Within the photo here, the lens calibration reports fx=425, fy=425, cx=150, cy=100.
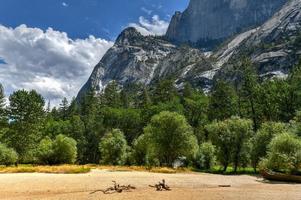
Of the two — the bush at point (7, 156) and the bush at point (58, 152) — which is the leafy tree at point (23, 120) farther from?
the bush at point (7, 156)

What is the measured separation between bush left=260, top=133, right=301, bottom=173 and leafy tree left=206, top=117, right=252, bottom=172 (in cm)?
1855

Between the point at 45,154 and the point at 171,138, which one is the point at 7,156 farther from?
the point at 171,138

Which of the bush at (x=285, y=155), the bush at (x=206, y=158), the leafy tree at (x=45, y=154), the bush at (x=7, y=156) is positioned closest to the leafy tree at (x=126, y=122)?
the leafy tree at (x=45, y=154)

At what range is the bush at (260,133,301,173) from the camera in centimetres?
5097

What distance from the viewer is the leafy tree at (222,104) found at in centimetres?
11940

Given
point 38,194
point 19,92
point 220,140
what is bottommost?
point 38,194

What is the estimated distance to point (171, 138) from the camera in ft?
264

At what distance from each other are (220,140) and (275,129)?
31.5ft

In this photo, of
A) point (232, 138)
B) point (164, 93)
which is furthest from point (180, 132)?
point (164, 93)

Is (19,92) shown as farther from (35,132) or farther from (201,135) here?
(201,135)

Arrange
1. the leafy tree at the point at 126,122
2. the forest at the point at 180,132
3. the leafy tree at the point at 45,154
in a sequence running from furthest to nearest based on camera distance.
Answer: the leafy tree at the point at 126,122, the leafy tree at the point at 45,154, the forest at the point at 180,132

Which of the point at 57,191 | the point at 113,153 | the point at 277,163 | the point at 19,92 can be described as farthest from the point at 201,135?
the point at 57,191

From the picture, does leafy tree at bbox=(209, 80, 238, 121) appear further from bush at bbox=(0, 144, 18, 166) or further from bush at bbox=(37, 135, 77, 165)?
bush at bbox=(0, 144, 18, 166)

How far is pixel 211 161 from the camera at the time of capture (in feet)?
268
